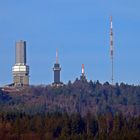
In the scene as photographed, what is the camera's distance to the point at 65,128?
142 metres

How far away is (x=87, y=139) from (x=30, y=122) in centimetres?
1894

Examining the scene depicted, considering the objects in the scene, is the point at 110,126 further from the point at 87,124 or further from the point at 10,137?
the point at 10,137

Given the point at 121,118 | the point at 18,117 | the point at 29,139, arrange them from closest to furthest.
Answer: the point at 29,139 < the point at 18,117 < the point at 121,118

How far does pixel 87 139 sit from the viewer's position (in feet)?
425

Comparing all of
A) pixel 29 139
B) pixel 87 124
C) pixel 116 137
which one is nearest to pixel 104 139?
pixel 116 137

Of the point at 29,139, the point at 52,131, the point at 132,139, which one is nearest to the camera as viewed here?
the point at 132,139

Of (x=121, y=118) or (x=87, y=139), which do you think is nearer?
(x=87, y=139)

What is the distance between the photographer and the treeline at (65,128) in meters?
130

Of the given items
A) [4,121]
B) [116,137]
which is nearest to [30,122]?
[4,121]

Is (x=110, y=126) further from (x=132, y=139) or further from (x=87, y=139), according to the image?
(x=132, y=139)

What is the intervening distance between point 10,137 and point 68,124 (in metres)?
21.0

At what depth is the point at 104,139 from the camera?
403 ft

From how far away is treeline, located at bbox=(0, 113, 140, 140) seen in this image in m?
130

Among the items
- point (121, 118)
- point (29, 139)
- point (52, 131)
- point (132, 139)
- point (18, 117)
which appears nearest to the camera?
point (132, 139)
